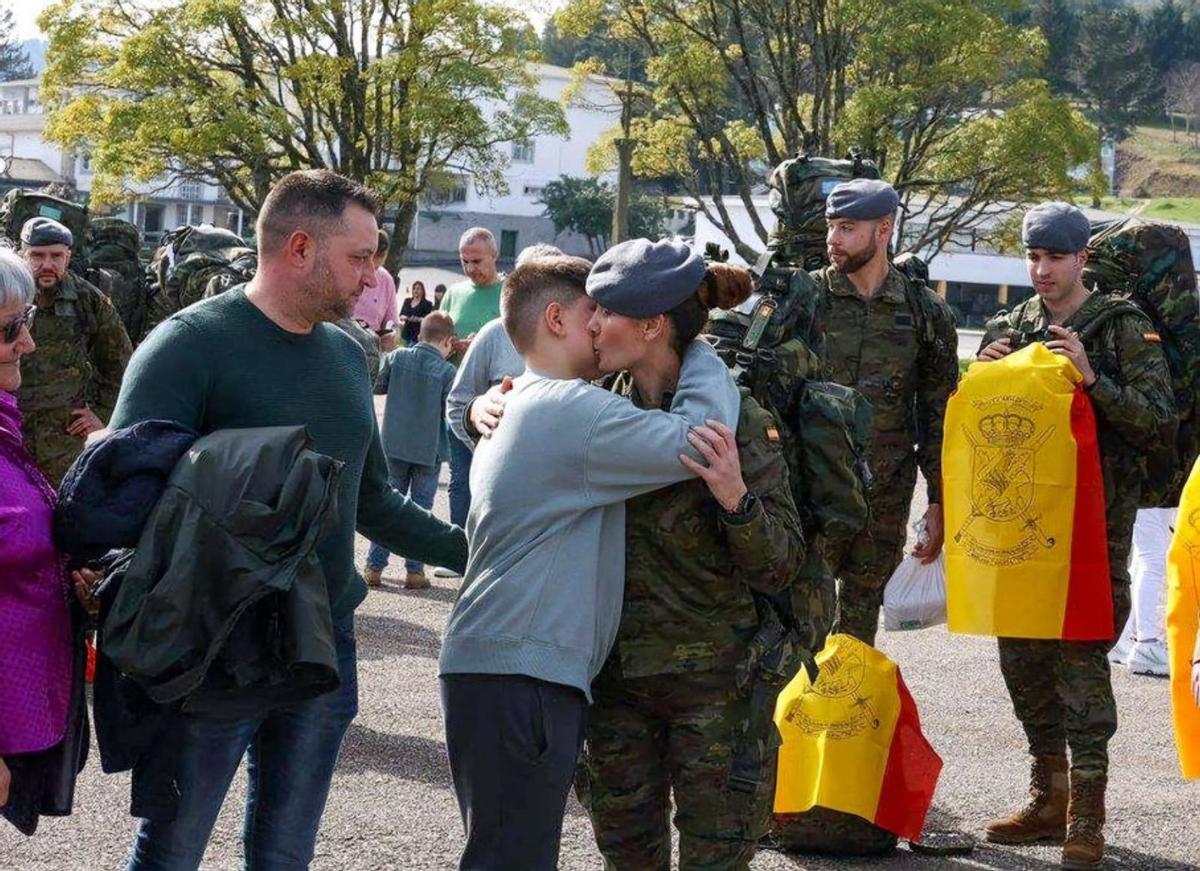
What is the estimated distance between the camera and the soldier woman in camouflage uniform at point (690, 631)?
151 inches

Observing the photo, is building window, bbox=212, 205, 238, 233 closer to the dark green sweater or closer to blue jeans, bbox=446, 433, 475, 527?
blue jeans, bbox=446, 433, 475, 527

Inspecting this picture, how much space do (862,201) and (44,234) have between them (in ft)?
12.8

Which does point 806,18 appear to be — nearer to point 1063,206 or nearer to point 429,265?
point 1063,206

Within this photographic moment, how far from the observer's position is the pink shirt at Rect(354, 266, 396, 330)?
11289 mm

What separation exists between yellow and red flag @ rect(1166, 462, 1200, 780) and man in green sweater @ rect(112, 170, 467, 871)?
2.13 meters

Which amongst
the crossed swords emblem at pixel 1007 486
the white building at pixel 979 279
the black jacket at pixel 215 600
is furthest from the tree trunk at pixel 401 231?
the white building at pixel 979 279

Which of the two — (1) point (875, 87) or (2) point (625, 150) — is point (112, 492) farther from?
(2) point (625, 150)

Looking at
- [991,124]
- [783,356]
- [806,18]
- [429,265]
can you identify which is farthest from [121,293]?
[429,265]

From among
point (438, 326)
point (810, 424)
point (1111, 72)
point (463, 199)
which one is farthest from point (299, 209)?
point (1111, 72)

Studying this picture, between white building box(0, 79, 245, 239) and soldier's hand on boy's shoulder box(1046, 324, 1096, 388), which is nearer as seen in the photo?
soldier's hand on boy's shoulder box(1046, 324, 1096, 388)

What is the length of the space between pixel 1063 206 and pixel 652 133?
30.6 meters

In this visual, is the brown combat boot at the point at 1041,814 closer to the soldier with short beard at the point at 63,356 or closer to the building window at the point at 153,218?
the soldier with short beard at the point at 63,356

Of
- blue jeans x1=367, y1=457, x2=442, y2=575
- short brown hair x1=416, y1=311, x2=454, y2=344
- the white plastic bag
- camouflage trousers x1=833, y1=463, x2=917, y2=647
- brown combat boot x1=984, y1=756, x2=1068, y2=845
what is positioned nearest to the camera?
brown combat boot x1=984, y1=756, x2=1068, y2=845

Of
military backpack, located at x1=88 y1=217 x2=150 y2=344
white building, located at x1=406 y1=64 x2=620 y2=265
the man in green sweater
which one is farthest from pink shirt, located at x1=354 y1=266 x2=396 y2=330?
white building, located at x1=406 y1=64 x2=620 y2=265
